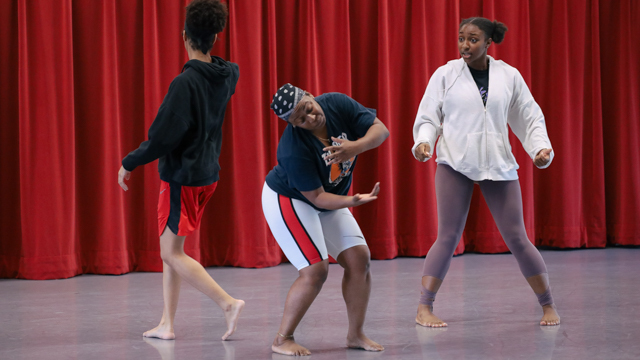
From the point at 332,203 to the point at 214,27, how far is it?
0.87m

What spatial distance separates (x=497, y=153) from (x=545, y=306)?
0.68 meters

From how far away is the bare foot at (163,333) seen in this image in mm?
2357

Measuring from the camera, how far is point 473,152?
2.46m

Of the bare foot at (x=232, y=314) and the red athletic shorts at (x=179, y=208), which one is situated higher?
the red athletic shorts at (x=179, y=208)

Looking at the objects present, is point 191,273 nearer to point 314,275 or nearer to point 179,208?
point 179,208

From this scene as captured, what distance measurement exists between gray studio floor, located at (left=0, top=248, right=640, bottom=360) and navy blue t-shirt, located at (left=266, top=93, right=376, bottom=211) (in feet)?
2.00

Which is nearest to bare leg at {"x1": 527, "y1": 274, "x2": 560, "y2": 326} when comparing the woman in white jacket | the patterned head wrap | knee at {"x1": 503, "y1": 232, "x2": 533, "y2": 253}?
the woman in white jacket

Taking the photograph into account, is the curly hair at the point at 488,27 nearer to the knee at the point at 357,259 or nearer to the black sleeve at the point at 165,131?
the knee at the point at 357,259

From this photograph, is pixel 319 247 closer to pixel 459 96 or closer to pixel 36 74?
pixel 459 96

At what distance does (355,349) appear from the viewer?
7.12ft

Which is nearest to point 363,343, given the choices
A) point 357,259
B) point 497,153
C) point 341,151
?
point 357,259

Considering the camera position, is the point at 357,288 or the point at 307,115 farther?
the point at 357,288

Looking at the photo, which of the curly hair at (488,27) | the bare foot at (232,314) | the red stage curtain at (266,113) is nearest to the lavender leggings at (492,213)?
the curly hair at (488,27)

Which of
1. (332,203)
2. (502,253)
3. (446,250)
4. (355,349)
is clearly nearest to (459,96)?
(446,250)
